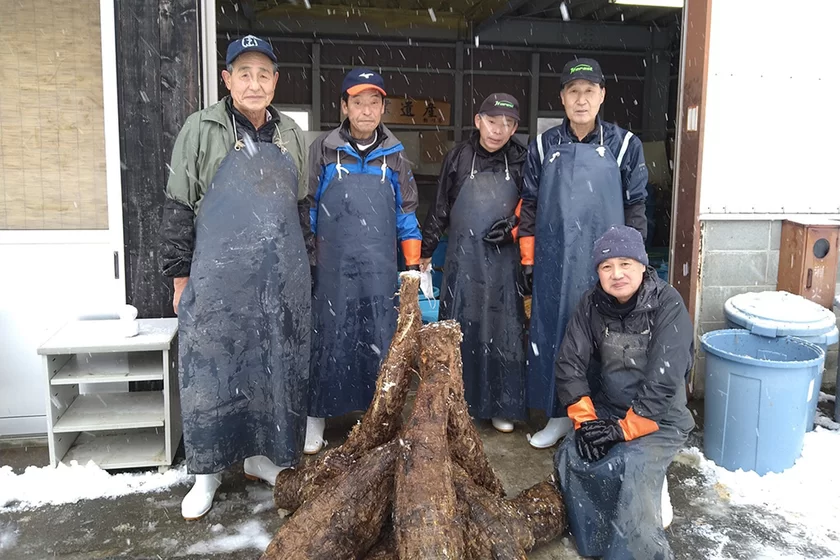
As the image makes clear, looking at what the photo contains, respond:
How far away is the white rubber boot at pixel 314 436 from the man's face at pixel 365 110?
1727 mm

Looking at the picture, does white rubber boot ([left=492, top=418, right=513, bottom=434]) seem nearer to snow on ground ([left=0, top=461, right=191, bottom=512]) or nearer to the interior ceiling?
snow on ground ([left=0, top=461, right=191, bottom=512])

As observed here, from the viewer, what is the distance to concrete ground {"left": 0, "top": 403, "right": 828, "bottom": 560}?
9.92 ft

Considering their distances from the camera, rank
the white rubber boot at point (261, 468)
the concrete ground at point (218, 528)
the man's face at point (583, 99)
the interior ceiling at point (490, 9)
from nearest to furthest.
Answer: the concrete ground at point (218, 528) → the white rubber boot at point (261, 468) → the man's face at point (583, 99) → the interior ceiling at point (490, 9)

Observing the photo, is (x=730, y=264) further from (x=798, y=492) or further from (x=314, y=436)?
(x=314, y=436)

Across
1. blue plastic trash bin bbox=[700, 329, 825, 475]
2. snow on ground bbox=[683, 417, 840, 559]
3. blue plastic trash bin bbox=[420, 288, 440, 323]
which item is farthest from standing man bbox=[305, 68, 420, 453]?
snow on ground bbox=[683, 417, 840, 559]

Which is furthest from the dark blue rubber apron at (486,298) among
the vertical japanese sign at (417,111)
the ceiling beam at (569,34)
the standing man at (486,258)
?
the ceiling beam at (569,34)

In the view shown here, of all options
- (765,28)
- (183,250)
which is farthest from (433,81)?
(183,250)

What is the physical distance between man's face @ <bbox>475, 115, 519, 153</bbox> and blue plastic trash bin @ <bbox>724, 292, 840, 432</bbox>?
1802 millimetres

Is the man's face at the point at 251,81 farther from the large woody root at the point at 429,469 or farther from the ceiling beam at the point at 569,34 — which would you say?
the ceiling beam at the point at 569,34

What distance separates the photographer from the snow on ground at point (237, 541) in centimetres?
303

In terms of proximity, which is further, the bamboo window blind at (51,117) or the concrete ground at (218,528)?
the bamboo window blind at (51,117)

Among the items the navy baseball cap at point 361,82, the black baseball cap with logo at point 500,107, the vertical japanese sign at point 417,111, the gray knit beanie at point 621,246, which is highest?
the vertical japanese sign at point 417,111

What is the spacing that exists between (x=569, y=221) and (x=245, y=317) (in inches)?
72.6

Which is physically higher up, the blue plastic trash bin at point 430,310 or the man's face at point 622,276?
the man's face at point 622,276
